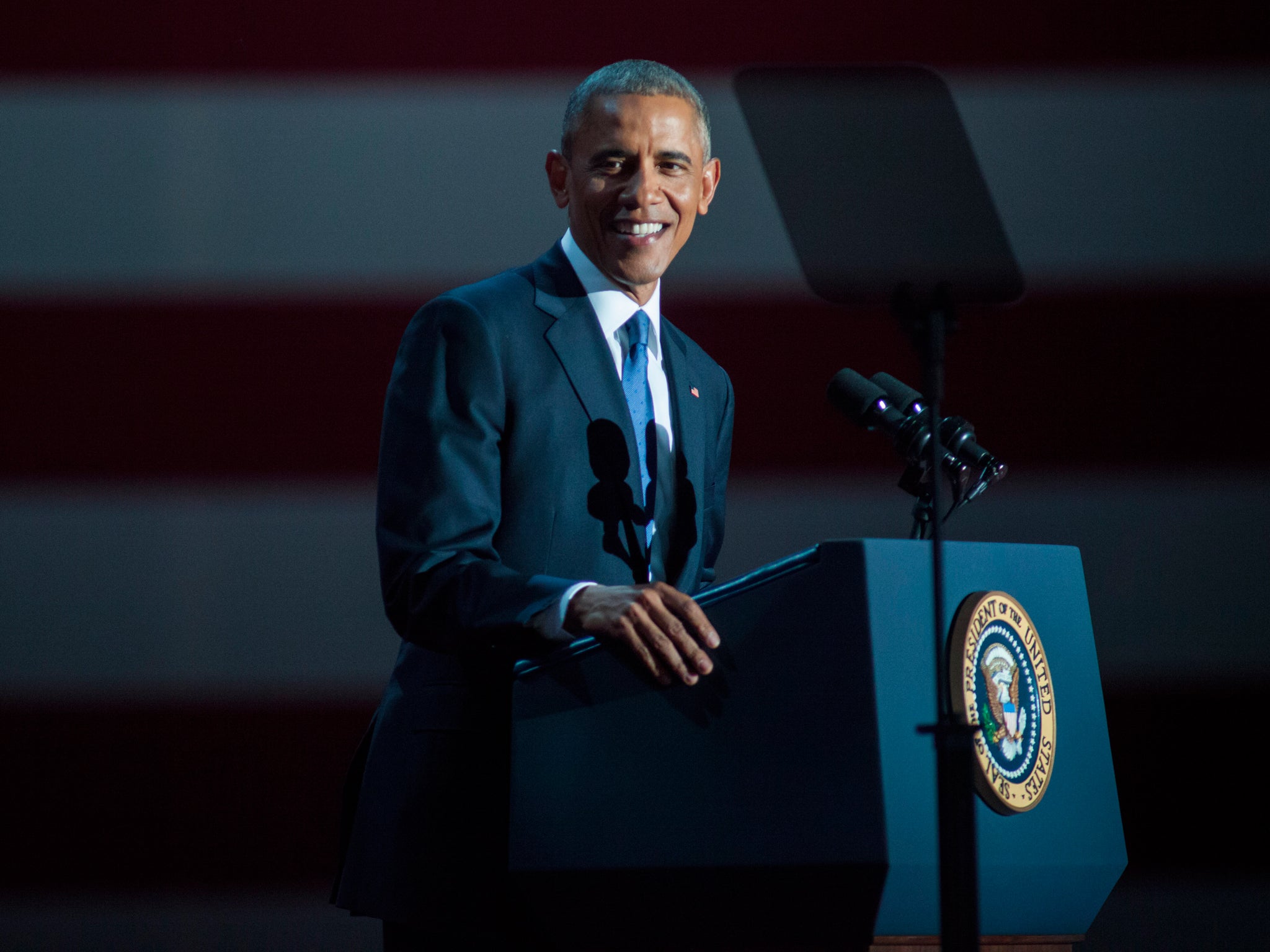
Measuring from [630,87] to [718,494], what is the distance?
460 mm

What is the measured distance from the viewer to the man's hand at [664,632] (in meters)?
0.87

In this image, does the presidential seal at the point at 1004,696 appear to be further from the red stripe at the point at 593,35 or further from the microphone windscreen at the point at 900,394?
the red stripe at the point at 593,35

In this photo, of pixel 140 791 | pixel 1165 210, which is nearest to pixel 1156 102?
pixel 1165 210

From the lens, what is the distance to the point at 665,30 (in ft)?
7.30

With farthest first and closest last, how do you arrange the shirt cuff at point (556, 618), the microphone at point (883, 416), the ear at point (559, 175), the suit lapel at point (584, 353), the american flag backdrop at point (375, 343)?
1. the american flag backdrop at point (375, 343)
2. the ear at point (559, 175)
3. the suit lapel at point (584, 353)
4. the microphone at point (883, 416)
5. the shirt cuff at point (556, 618)

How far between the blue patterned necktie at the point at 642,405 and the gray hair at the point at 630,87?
0.65 feet

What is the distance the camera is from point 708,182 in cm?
138

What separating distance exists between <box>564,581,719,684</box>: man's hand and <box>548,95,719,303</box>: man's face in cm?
47

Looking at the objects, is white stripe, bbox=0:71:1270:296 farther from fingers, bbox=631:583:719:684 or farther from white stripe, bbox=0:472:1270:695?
fingers, bbox=631:583:719:684

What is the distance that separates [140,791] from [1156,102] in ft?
6.95

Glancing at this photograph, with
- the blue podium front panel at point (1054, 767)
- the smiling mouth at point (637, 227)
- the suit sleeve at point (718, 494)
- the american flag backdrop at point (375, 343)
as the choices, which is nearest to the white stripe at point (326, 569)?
the american flag backdrop at point (375, 343)

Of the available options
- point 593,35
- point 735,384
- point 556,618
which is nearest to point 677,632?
point 556,618

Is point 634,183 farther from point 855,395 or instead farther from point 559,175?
point 855,395

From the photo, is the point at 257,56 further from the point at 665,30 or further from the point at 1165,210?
the point at 1165,210
